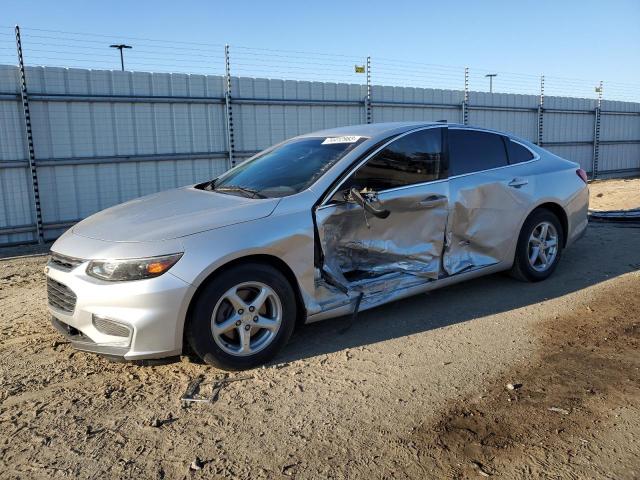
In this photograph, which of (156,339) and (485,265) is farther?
(485,265)

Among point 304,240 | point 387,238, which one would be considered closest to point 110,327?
point 304,240

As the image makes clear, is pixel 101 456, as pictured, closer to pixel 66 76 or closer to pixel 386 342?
pixel 386 342

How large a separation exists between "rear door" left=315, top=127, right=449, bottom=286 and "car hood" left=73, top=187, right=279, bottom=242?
1.81 ft

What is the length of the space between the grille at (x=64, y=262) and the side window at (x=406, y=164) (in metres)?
2.00

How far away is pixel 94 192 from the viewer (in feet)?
30.6

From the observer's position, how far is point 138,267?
11.2 ft

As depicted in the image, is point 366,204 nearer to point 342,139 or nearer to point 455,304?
point 342,139

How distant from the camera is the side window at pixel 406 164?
4406 millimetres

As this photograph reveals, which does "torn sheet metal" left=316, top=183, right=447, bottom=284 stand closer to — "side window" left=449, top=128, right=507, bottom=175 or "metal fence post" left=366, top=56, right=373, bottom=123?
"side window" left=449, top=128, right=507, bottom=175

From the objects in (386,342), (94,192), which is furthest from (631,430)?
(94,192)

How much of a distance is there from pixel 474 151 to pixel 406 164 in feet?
3.01

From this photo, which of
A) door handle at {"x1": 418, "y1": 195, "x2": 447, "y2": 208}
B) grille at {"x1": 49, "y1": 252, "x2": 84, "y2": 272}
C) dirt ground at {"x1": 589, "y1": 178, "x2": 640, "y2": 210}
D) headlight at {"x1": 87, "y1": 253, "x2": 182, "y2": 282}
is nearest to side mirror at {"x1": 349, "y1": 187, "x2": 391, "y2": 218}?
door handle at {"x1": 418, "y1": 195, "x2": 447, "y2": 208}

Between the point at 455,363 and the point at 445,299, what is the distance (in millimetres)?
1462

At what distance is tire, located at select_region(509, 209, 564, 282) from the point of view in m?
5.48
